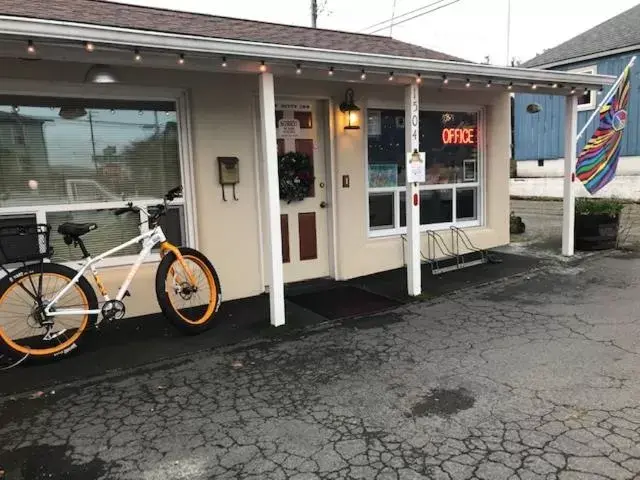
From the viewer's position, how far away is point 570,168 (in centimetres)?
745

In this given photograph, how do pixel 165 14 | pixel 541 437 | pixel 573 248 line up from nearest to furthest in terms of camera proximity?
pixel 541 437, pixel 165 14, pixel 573 248

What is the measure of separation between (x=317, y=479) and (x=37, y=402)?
2120 millimetres

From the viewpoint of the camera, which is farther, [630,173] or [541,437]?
[630,173]

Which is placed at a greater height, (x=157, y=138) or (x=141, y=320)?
(x=157, y=138)

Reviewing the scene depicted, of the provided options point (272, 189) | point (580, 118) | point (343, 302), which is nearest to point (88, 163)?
point (272, 189)

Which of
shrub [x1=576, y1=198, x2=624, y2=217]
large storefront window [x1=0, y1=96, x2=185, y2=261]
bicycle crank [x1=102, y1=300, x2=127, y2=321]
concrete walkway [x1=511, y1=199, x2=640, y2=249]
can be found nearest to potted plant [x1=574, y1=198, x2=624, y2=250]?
shrub [x1=576, y1=198, x2=624, y2=217]

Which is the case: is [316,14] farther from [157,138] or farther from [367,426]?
[367,426]

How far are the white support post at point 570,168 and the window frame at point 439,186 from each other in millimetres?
1142

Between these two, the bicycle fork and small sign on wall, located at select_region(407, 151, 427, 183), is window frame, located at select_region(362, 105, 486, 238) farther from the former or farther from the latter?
the bicycle fork

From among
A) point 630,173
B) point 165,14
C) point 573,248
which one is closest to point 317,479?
point 165,14

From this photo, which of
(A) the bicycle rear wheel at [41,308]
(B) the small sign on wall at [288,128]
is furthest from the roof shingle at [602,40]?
(A) the bicycle rear wheel at [41,308]

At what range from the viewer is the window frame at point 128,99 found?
4707 mm

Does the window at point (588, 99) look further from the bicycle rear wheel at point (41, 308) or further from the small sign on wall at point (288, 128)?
the bicycle rear wheel at point (41, 308)

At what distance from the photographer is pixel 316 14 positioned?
24359mm
